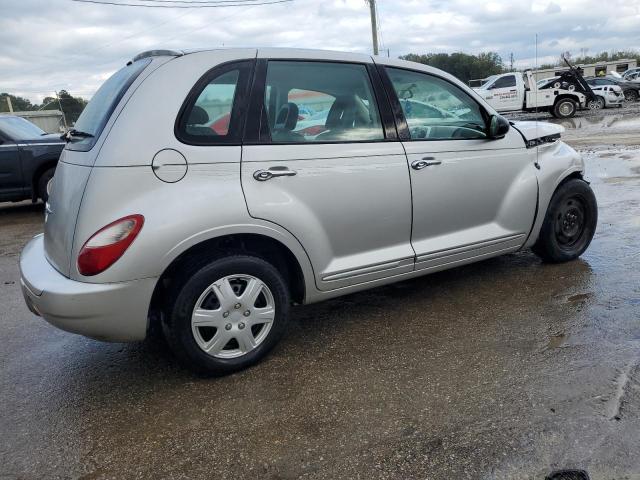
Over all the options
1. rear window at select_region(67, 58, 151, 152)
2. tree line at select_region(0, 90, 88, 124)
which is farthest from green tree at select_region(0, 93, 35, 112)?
rear window at select_region(67, 58, 151, 152)

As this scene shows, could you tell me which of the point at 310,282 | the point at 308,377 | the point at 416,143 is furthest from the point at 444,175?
the point at 308,377

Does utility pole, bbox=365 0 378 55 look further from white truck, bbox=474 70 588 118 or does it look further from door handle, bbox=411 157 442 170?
door handle, bbox=411 157 442 170

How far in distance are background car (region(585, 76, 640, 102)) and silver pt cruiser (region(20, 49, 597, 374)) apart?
2544 centimetres

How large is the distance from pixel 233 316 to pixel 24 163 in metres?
6.91

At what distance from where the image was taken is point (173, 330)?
284 cm

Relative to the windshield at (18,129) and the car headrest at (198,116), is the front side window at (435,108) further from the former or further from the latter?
the windshield at (18,129)

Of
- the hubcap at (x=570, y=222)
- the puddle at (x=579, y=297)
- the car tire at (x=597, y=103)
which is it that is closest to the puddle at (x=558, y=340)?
the puddle at (x=579, y=297)

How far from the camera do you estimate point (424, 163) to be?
11.6ft

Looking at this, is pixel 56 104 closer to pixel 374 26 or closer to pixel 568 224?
pixel 374 26

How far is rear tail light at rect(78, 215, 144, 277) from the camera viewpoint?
2.64 m

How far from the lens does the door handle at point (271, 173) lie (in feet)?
9.78

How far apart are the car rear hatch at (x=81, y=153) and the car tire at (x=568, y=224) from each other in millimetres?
3131

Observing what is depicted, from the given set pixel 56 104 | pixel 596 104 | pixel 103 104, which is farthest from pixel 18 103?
pixel 103 104

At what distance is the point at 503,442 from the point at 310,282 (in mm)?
1384
